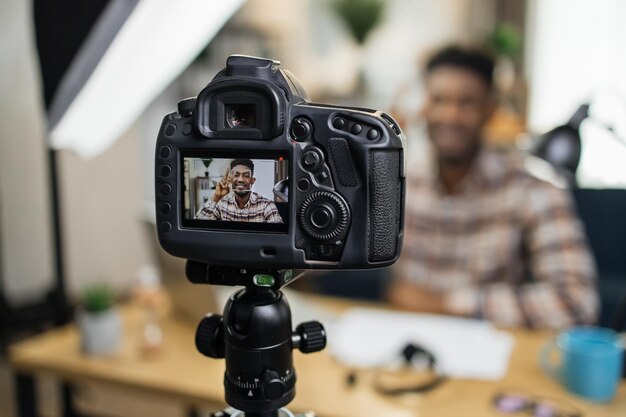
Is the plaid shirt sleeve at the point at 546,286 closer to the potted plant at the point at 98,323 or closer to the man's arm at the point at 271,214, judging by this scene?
the potted plant at the point at 98,323

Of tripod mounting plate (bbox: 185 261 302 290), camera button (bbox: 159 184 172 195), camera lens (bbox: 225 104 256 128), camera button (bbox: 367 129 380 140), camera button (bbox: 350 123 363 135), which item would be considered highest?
camera lens (bbox: 225 104 256 128)

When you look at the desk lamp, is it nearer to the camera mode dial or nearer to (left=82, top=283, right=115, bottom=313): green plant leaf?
the camera mode dial

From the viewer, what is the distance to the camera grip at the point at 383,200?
47 cm

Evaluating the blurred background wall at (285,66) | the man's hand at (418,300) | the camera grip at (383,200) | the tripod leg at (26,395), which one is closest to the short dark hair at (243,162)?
the camera grip at (383,200)

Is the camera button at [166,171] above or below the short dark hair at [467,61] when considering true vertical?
below

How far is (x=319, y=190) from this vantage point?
1.57 feet

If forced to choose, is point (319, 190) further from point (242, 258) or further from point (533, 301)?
point (533, 301)

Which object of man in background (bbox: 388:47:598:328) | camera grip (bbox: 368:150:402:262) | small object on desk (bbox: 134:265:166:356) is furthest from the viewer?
man in background (bbox: 388:47:598:328)

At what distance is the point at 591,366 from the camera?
854 millimetres

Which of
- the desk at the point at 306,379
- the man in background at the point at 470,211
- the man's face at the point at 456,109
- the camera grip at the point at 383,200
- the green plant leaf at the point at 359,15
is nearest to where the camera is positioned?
the camera grip at the point at 383,200

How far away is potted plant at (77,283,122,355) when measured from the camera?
3.36 feet

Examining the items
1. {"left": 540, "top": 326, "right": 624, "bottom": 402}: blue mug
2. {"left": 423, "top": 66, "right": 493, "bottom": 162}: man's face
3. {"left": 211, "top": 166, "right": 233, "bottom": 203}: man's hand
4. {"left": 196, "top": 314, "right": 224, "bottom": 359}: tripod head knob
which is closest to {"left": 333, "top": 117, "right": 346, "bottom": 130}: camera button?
{"left": 211, "top": 166, "right": 233, "bottom": 203}: man's hand

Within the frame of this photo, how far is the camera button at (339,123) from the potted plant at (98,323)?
744mm

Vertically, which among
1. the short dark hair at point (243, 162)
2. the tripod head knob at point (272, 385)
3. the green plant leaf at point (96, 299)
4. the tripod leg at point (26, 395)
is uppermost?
the short dark hair at point (243, 162)
